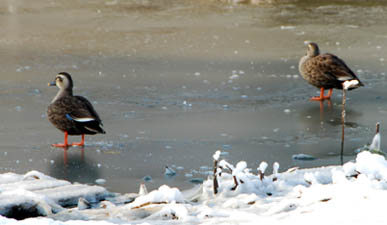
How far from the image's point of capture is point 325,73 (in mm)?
10711

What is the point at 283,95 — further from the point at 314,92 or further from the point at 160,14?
the point at 160,14

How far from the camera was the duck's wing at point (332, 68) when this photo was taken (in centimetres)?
1070

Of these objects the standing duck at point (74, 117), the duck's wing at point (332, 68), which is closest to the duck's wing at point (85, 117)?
the standing duck at point (74, 117)

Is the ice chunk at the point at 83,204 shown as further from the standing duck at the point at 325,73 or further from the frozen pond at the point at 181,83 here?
the standing duck at the point at 325,73

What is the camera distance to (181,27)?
17062mm

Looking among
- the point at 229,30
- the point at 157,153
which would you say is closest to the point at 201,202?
the point at 157,153

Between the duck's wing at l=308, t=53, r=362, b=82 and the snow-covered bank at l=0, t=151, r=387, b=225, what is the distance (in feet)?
17.2

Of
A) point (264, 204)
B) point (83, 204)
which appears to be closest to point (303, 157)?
point (264, 204)

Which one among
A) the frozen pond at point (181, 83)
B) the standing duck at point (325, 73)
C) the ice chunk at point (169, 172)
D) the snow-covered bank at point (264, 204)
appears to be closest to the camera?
the snow-covered bank at point (264, 204)

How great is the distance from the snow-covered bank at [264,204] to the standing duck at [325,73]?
513 centimetres

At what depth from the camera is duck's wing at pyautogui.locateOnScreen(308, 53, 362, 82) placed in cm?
1070

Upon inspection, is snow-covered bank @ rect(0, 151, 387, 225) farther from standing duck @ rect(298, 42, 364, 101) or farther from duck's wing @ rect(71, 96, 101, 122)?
standing duck @ rect(298, 42, 364, 101)

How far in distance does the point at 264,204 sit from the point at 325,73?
5.90 metres

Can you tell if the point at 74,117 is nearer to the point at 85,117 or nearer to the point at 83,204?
the point at 85,117
